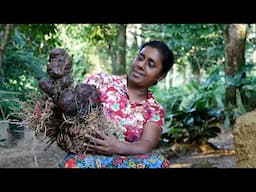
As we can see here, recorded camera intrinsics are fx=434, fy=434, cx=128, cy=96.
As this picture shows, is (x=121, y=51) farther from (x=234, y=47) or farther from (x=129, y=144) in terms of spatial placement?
(x=129, y=144)

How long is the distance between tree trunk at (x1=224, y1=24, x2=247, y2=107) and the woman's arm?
541cm

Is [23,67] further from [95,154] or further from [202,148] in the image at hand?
[95,154]

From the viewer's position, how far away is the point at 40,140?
164 cm

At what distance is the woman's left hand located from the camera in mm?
1609

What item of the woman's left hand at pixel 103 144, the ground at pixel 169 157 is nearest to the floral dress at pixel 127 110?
the woman's left hand at pixel 103 144

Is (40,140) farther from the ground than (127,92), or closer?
closer

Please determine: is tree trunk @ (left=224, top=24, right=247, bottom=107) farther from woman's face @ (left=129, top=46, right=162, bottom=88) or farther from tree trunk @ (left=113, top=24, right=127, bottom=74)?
woman's face @ (left=129, top=46, right=162, bottom=88)

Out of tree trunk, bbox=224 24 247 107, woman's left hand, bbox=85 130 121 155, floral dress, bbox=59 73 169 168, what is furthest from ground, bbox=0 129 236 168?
woman's left hand, bbox=85 130 121 155

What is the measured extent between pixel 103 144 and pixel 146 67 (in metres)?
0.44

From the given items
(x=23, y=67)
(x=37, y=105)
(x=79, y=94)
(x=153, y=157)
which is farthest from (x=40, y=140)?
(x=23, y=67)

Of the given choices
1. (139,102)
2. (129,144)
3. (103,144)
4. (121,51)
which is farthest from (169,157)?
(103,144)

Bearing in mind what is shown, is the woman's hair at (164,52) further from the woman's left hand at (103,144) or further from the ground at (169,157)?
the ground at (169,157)

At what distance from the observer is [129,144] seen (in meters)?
1.71
